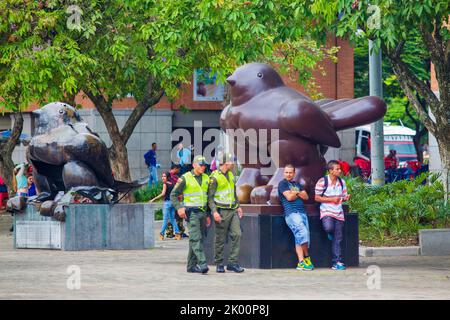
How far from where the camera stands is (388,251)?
64.7ft

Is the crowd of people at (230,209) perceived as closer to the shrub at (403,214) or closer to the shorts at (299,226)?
the shorts at (299,226)

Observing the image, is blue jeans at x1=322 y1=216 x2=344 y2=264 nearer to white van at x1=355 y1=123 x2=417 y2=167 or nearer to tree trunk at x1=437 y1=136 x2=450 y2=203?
tree trunk at x1=437 y1=136 x2=450 y2=203

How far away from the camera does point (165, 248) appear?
71.7 feet

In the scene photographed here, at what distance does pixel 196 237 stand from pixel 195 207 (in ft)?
1.44

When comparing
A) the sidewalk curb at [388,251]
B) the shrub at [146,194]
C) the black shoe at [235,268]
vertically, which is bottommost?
the black shoe at [235,268]

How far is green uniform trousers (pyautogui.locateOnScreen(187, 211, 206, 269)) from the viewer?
52.4ft

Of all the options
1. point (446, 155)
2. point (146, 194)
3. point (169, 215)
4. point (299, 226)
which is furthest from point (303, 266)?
point (146, 194)

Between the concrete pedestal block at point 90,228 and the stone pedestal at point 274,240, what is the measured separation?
471 cm

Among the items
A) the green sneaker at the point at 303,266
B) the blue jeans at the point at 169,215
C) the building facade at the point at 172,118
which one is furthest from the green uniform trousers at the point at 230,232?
the building facade at the point at 172,118

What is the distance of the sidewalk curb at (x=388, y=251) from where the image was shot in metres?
19.7

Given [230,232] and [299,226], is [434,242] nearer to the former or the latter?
[299,226]

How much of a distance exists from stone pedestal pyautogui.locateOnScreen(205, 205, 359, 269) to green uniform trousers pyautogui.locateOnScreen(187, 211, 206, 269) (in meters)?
0.93
